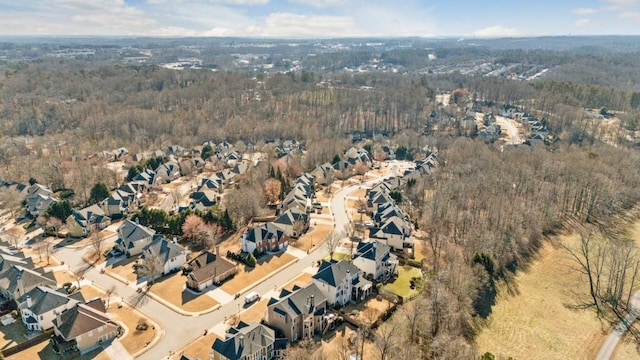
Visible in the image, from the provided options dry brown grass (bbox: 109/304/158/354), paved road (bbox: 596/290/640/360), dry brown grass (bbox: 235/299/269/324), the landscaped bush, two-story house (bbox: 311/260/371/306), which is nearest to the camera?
dry brown grass (bbox: 109/304/158/354)

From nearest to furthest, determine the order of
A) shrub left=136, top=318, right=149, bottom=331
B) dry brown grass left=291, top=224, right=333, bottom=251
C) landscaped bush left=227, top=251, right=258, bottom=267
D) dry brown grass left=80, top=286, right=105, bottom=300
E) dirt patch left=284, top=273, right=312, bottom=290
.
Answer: shrub left=136, top=318, right=149, bottom=331 → dry brown grass left=80, top=286, right=105, bottom=300 → dirt patch left=284, top=273, right=312, bottom=290 → landscaped bush left=227, top=251, right=258, bottom=267 → dry brown grass left=291, top=224, right=333, bottom=251

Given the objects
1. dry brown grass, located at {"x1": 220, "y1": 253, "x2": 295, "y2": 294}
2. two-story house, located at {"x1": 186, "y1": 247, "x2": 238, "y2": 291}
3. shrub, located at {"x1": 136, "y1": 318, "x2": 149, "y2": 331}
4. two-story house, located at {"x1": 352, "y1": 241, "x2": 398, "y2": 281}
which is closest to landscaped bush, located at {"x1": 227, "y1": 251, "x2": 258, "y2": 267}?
dry brown grass, located at {"x1": 220, "y1": 253, "x2": 295, "y2": 294}

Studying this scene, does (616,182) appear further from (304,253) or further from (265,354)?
(265,354)

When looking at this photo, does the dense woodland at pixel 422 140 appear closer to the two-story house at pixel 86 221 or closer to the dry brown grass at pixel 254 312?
the dry brown grass at pixel 254 312

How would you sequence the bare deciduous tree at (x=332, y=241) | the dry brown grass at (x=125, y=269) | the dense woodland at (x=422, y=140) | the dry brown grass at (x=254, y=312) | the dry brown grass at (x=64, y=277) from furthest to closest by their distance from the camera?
the bare deciduous tree at (x=332, y=241), the dry brown grass at (x=125, y=269), the dry brown grass at (x=64, y=277), the dense woodland at (x=422, y=140), the dry brown grass at (x=254, y=312)

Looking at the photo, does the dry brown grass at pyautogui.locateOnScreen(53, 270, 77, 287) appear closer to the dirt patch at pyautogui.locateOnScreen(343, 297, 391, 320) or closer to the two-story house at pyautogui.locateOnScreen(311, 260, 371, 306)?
the two-story house at pyautogui.locateOnScreen(311, 260, 371, 306)

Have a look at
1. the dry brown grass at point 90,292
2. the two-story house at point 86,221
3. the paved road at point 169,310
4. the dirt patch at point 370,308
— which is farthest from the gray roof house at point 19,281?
the dirt patch at point 370,308

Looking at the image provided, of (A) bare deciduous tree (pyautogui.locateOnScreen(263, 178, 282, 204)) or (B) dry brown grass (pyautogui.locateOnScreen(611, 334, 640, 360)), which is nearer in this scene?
(B) dry brown grass (pyautogui.locateOnScreen(611, 334, 640, 360))
